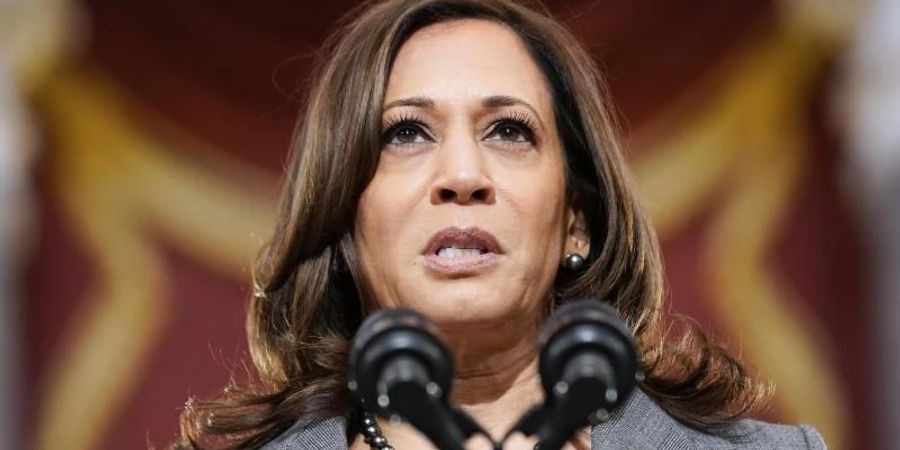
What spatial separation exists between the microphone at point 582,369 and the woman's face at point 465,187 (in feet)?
1.86

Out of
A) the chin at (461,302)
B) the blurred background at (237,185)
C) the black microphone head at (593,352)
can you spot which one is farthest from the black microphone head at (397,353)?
the blurred background at (237,185)

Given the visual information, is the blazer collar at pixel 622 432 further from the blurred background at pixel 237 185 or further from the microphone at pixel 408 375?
the blurred background at pixel 237 185

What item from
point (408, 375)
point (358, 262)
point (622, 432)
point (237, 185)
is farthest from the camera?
point (237, 185)

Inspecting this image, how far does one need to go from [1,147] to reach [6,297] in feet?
1.14

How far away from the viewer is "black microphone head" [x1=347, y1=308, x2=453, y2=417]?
183cm

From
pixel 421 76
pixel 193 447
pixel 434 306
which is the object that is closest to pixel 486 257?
pixel 434 306

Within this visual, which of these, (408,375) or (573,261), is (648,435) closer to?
(573,261)

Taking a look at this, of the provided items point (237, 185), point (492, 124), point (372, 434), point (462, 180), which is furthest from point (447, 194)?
point (237, 185)

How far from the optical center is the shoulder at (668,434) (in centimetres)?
251

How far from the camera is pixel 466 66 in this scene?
2.57 meters

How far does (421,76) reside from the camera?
8.46ft

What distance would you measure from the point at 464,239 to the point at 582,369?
624 millimetres

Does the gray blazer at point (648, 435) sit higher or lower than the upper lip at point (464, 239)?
lower

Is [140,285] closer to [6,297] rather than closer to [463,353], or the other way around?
[6,297]
